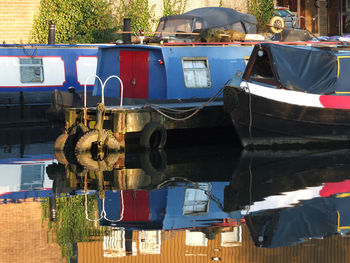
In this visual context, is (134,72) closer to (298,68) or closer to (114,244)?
(298,68)

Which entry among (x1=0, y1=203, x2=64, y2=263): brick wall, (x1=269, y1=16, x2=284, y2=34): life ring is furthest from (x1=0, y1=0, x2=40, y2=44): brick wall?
(x1=0, y1=203, x2=64, y2=263): brick wall

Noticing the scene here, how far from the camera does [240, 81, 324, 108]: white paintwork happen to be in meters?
15.7

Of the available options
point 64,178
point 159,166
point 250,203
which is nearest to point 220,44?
point 159,166

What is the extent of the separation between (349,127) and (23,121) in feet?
29.6

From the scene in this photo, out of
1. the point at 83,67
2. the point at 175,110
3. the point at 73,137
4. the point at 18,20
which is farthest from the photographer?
the point at 18,20

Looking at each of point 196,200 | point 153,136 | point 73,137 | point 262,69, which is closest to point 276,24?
point 262,69

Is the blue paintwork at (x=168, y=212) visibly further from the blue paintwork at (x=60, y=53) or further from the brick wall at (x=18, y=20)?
the brick wall at (x=18, y=20)

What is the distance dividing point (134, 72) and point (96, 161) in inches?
161

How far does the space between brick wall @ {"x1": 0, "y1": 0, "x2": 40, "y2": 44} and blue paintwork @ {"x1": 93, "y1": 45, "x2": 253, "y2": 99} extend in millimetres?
7526

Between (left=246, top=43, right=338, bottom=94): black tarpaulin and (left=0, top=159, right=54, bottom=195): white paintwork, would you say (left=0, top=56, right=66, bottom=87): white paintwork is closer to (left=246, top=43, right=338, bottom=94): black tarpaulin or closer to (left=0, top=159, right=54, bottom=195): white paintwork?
(left=0, top=159, right=54, bottom=195): white paintwork

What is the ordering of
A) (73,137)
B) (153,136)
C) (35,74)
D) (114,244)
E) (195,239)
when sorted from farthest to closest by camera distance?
(35,74) → (153,136) → (73,137) → (195,239) → (114,244)

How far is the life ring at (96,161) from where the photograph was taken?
1384cm

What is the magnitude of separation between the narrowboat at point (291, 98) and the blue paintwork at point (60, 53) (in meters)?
7.12

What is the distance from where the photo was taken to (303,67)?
1650 cm
